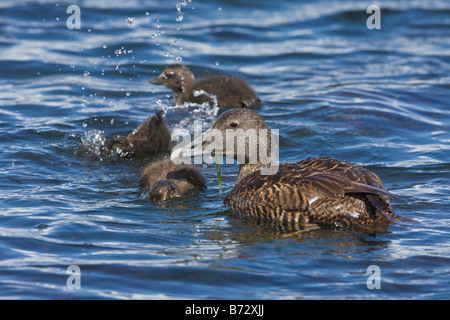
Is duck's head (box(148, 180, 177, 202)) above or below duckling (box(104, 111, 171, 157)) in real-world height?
below

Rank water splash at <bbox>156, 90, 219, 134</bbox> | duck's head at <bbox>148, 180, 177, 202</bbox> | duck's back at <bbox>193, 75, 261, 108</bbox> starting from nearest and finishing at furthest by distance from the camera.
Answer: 1. duck's head at <bbox>148, 180, 177, 202</bbox>
2. water splash at <bbox>156, 90, 219, 134</bbox>
3. duck's back at <bbox>193, 75, 261, 108</bbox>

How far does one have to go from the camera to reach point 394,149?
9.04 meters

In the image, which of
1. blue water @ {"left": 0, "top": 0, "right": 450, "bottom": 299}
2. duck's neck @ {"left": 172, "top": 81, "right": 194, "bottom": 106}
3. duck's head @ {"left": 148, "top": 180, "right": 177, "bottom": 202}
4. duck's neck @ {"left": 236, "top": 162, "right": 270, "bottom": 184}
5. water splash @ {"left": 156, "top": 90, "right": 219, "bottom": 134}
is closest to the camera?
blue water @ {"left": 0, "top": 0, "right": 450, "bottom": 299}

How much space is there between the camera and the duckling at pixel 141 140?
28.8 ft

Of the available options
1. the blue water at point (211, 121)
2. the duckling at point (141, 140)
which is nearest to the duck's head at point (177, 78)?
the blue water at point (211, 121)

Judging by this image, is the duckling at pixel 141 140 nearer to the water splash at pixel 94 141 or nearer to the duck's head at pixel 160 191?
the water splash at pixel 94 141

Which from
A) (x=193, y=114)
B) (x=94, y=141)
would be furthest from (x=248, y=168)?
(x=193, y=114)

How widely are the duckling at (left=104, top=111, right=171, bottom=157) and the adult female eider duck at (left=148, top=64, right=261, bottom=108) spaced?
6.73ft

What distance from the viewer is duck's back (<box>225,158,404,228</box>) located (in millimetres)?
6168

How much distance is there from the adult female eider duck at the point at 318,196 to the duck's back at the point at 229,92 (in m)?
4.04

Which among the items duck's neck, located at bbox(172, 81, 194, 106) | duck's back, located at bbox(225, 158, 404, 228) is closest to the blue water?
duck's back, located at bbox(225, 158, 404, 228)

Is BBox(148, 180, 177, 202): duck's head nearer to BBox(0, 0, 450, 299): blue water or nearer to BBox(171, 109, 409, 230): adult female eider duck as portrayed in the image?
BBox(0, 0, 450, 299): blue water
